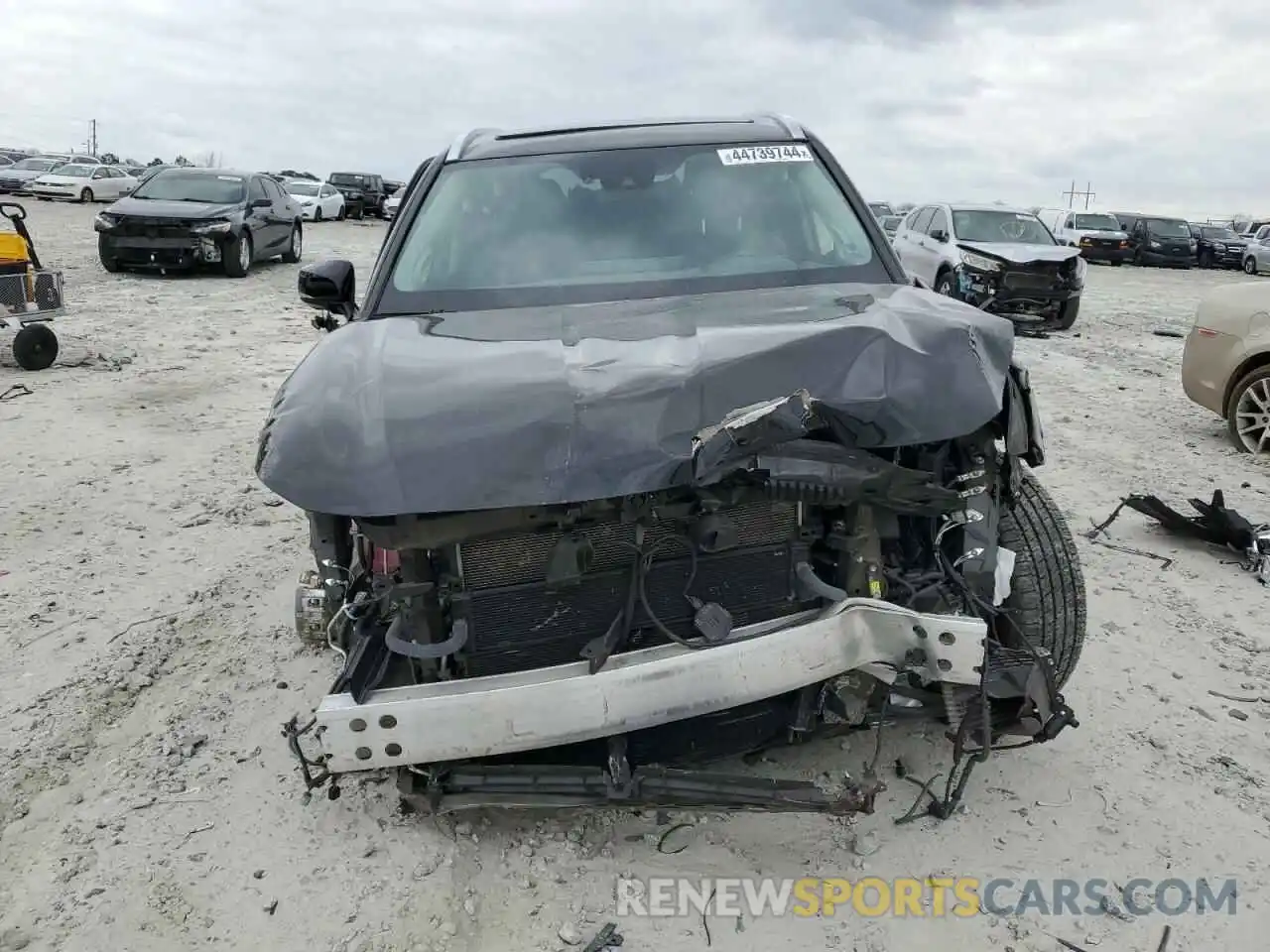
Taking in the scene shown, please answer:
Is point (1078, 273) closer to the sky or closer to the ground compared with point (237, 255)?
closer to the sky

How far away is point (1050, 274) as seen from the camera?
1238 centimetres

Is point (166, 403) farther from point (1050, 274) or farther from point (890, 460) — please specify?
point (1050, 274)

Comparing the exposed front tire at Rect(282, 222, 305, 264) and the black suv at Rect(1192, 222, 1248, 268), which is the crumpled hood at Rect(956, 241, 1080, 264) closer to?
the exposed front tire at Rect(282, 222, 305, 264)

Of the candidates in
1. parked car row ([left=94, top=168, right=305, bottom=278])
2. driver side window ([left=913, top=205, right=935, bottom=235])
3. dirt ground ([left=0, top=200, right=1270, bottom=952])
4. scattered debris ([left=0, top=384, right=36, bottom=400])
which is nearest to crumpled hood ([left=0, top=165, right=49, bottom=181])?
parked car row ([left=94, top=168, right=305, bottom=278])

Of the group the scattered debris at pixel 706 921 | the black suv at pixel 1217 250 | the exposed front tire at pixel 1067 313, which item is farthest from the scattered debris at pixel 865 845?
the black suv at pixel 1217 250

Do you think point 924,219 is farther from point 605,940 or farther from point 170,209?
point 605,940

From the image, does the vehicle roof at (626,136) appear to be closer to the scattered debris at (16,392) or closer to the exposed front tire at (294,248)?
the scattered debris at (16,392)

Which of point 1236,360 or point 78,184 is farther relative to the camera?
point 78,184

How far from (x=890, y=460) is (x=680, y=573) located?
619 millimetres

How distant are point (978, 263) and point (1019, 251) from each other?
578 millimetres

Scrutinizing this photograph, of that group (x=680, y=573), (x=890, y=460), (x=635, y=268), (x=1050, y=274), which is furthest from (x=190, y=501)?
(x=1050, y=274)

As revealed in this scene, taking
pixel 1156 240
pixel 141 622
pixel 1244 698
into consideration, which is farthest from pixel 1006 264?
pixel 1156 240

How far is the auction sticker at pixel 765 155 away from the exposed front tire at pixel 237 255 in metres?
12.2

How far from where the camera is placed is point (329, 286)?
11.9 feet
